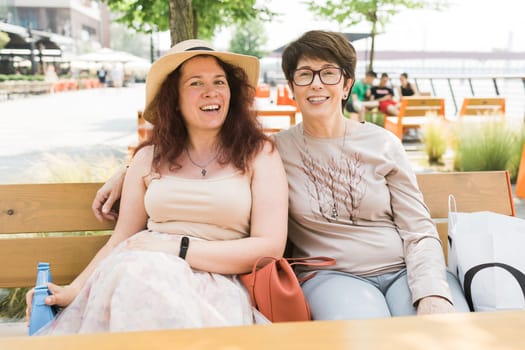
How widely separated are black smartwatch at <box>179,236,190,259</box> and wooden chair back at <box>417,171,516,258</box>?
4.17 ft

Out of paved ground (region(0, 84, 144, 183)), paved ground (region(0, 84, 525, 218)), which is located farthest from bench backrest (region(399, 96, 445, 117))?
paved ground (region(0, 84, 144, 183))

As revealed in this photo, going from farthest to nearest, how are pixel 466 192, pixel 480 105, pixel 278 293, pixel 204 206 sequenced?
pixel 480 105
pixel 466 192
pixel 204 206
pixel 278 293

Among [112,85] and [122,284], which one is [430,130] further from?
[112,85]

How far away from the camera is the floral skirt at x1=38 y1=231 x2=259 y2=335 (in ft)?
5.56

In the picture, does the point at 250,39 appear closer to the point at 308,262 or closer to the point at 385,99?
the point at 385,99

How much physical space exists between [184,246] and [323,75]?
3.07 feet

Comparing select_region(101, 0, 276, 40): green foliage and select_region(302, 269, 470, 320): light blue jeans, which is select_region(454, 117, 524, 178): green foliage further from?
select_region(302, 269, 470, 320): light blue jeans

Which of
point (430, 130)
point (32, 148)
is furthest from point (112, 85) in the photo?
point (430, 130)

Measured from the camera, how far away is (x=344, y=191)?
2355mm

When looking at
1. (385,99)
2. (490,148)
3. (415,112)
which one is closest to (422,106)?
(415,112)

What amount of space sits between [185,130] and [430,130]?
Answer: 21.0 ft

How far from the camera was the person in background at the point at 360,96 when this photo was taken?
1198 centimetres

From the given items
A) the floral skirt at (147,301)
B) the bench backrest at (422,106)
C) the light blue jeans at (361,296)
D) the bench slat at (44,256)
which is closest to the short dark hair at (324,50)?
the light blue jeans at (361,296)

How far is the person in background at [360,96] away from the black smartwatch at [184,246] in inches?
389
